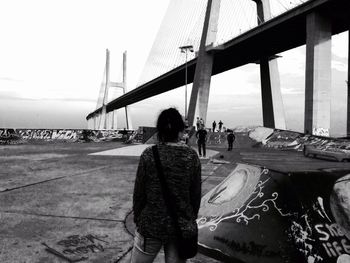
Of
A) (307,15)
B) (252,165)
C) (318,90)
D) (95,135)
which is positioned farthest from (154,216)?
(95,135)

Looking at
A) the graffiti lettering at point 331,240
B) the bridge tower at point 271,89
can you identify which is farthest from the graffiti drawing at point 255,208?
the bridge tower at point 271,89

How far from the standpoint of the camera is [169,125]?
2053mm

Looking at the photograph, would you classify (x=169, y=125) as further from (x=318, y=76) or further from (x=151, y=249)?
(x=318, y=76)

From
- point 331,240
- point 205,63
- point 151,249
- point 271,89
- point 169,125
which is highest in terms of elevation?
point 205,63

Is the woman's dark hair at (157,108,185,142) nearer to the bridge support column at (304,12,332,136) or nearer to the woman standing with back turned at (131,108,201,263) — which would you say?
the woman standing with back turned at (131,108,201,263)

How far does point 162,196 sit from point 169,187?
0.22ft

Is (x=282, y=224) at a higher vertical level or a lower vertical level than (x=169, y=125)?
lower

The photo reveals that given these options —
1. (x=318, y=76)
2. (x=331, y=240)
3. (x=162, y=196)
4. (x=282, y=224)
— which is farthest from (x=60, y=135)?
(x=162, y=196)

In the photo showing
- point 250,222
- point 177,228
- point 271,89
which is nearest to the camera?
point 177,228

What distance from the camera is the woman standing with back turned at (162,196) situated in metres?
1.96

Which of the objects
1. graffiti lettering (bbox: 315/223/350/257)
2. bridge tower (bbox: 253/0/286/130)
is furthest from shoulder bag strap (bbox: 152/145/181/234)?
bridge tower (bbox: 253/0/286/130)

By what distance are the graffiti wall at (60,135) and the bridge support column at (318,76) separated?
13840 mm

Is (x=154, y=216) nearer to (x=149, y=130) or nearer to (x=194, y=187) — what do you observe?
(x=194, y=187)

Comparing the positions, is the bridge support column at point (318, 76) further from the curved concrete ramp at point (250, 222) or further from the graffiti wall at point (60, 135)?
the curved concrete ramp at point (250, 222)
